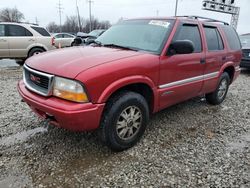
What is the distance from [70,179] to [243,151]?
2.37 m

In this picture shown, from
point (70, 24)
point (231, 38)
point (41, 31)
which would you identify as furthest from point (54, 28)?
point (231, 38)

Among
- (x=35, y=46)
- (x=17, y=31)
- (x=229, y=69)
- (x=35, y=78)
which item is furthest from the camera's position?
(x=35, y=46)

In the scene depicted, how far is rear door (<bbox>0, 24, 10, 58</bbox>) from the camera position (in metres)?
8.66

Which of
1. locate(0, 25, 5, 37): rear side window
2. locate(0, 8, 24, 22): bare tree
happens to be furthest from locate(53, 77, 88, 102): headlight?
locate(0, 8, 24, 22): bare tree

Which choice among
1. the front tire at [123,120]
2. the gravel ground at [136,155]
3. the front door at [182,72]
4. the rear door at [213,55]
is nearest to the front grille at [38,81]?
the front tire at [123,120]

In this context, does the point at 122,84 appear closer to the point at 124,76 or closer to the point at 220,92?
the point at 124,76

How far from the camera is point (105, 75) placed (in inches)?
102

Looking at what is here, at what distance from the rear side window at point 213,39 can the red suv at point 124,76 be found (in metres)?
0.02

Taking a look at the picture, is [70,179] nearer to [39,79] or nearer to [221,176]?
[39,79]

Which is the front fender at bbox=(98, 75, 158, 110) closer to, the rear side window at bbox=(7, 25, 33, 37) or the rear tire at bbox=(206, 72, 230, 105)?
the rear tire at bbox=(206, 72, 230, 105)

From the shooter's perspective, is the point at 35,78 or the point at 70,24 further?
the point at 70,24

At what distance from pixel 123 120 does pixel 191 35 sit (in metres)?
1.95

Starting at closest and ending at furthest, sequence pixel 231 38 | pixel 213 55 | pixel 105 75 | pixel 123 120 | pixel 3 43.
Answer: pixel 105 75 < pixel 123 120 < pixel 213 55 < pixel 231 38 < pixel 3 43

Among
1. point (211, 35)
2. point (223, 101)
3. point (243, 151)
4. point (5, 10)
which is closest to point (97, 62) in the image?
point (243, 151)
